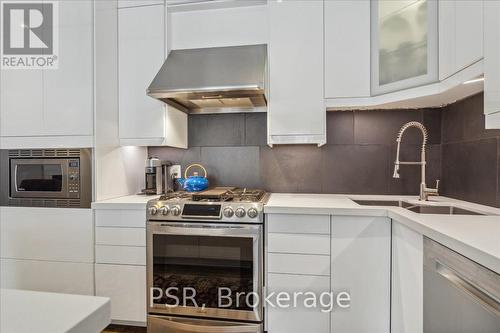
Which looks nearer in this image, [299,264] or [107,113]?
[299,264]

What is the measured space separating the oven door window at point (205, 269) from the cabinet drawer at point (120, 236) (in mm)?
121

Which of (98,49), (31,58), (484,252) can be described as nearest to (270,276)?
(484,252)

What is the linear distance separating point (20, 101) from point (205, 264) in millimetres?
1772

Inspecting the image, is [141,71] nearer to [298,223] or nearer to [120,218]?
[120,218]

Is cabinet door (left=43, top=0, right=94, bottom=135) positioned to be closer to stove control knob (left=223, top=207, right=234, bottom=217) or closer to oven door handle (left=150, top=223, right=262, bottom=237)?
oven door handle (left=150, top=223, right=262, bottom=237)

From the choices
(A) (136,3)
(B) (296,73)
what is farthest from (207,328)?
(A) (136,3)

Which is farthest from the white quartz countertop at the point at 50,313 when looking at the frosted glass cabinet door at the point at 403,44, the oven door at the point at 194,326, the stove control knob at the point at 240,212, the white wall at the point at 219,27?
the white wall at the point at 219,27

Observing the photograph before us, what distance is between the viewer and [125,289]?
1.84m

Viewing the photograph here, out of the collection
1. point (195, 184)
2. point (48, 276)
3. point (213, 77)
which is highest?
point (213, 77)

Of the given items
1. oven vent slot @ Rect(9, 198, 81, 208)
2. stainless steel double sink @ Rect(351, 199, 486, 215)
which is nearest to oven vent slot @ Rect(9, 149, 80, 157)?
oven vent slot @ Rect(9, 198, 81, 208)

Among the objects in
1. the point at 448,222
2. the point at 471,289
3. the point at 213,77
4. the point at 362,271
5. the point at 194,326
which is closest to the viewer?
the point at 471,289

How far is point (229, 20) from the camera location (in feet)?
6.88

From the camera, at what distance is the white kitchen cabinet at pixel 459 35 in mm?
1116

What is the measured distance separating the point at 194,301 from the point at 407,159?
1891 millimetres
